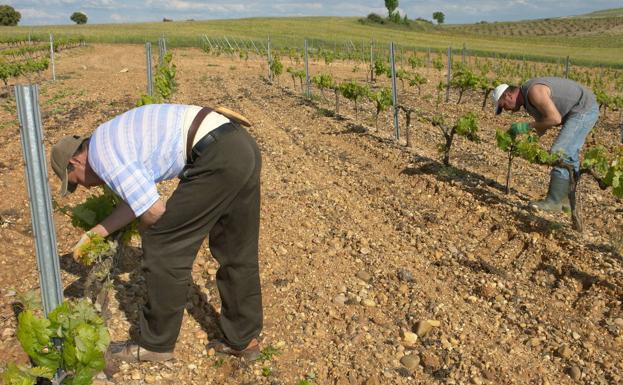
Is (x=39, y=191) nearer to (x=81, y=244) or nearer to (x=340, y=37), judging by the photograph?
(x=81, y=244)

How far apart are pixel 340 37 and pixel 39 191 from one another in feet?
198

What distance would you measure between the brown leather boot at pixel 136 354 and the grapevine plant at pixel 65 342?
0.74 m

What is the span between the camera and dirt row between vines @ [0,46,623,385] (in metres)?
3.58

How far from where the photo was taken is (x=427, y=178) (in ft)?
23.9

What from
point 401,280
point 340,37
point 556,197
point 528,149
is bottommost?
point 401,280

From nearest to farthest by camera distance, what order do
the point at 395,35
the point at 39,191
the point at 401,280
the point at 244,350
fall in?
1. the point at 39,191
2. the point at 244,350
3. the point at 401,280
4. the point at 395,35

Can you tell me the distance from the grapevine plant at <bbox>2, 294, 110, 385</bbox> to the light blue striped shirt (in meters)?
0.57

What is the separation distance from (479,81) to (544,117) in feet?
32.1

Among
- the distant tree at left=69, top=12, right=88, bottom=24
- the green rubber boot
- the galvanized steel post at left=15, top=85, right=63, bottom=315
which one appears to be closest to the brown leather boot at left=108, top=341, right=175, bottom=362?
the galvanized steel post at left=15, top=85, right=63, bottom=315

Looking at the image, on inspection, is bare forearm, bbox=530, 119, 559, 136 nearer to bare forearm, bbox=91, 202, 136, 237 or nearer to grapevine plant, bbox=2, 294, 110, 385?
bare forearm, bbox=91, 202, 136, 237

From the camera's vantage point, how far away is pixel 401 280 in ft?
Result: 15.3

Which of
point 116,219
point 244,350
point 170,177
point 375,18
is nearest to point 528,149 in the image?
point 244,350

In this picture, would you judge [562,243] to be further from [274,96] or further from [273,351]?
[274,96]

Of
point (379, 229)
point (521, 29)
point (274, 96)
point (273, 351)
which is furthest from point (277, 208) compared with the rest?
point (521, 29)
